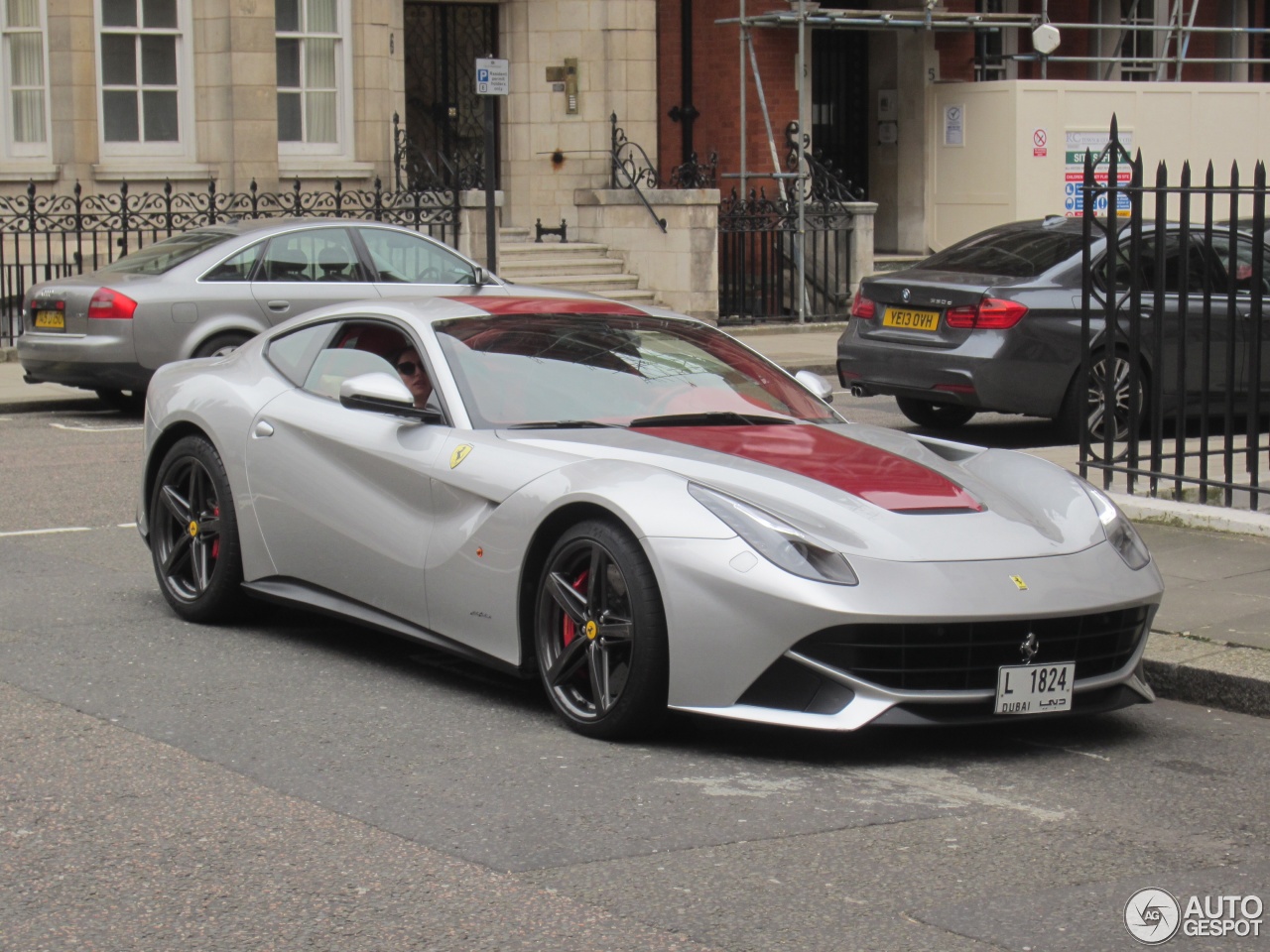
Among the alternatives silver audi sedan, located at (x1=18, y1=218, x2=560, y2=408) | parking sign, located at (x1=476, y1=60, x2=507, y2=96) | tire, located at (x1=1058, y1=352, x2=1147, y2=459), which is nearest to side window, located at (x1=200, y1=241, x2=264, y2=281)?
silver audi sedan, located at (x1=18, y1=218, x2=560, y2=408)

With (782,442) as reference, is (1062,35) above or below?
above

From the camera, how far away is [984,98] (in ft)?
82.4

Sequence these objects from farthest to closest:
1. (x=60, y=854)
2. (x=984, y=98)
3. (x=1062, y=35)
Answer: (x=1062, y=35)
(x=984, y=98)
(x=60, y=854)

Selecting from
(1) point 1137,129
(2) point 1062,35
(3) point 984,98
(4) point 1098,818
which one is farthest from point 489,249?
(4) point 1098,818

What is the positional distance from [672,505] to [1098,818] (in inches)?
60.5

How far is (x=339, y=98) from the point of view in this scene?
23328 millimetres

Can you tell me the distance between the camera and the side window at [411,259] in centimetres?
1592

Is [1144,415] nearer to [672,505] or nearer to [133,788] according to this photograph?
[672,505]

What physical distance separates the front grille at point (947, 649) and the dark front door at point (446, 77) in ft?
64.5

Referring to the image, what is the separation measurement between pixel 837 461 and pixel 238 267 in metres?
9.92

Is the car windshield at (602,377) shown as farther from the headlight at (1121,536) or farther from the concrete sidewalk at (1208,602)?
the concrete sidewalk at (1208,602)

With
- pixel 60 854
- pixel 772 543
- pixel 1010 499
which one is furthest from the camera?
pixel 1010 499

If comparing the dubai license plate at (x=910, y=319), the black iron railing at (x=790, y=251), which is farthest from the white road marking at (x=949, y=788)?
the black iron railing at (x=790, y=251)

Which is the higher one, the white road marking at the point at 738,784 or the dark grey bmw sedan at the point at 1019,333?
the dark grey bmw sedan at the point at 1019,333
